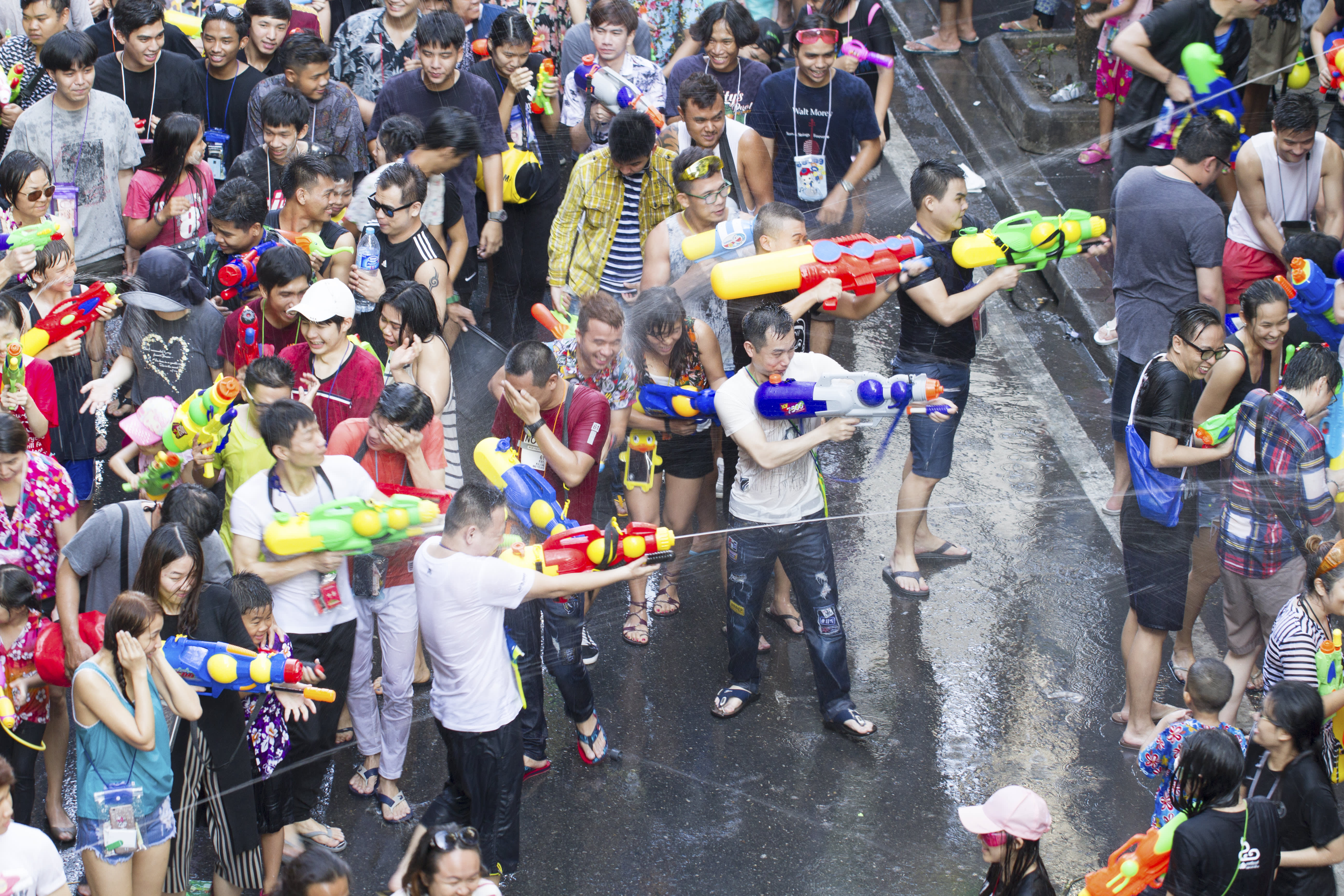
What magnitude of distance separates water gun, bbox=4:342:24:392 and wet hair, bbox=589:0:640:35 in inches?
146

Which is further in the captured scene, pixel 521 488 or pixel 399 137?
pixel 399 137

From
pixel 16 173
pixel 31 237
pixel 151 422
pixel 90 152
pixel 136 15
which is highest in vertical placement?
pixel 136 15

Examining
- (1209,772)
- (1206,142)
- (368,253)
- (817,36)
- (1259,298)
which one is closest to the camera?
(1209,772)

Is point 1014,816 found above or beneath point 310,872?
beneath

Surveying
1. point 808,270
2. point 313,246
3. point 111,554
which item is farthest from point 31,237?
point 808,270

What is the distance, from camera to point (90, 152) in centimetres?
629

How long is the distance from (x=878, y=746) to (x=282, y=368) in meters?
2.59

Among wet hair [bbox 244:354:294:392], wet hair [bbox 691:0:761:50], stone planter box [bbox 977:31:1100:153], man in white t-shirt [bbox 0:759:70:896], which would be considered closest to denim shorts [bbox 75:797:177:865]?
man in white t-shirt [bbox 0:759:70:896]

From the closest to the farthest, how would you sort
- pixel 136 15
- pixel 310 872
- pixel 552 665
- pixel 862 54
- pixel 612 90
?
pixel 310 872, pixel 552 665, pixel 136 15, pixel 612 90, pixel 862 54

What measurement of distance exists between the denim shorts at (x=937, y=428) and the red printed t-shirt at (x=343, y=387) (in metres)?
2.26

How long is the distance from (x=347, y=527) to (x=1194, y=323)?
3035 millimetres

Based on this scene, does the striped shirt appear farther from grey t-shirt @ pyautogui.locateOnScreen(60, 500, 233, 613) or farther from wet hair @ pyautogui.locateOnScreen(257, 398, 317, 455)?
grey t-shirt @ pyautogui.locateOnScreen(60, 500, 233, 613)

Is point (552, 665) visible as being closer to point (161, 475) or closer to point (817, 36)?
point (161, 475)

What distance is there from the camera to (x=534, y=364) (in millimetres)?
4730
